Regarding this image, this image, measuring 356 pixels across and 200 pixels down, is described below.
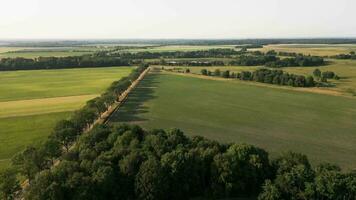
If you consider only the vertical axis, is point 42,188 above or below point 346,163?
above

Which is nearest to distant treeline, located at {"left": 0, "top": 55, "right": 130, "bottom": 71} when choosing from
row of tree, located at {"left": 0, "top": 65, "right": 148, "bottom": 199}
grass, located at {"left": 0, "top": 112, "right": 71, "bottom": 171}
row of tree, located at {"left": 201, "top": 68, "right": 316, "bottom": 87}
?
row of tree, located at {"left": 201, "top": 68, "right": 316, "bottom": 87}

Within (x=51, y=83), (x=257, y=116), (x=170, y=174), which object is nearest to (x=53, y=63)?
(x=51, y=83)

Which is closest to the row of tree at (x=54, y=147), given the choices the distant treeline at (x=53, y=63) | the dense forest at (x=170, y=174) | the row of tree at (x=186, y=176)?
the dense forest at (x=170, y=174)

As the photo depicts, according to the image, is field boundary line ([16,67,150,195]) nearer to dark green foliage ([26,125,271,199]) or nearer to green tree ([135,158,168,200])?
dark green foliage ([26,125,271,199])

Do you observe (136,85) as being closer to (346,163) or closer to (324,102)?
(324,102)

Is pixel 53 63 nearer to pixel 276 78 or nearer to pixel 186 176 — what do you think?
pixel 276 78

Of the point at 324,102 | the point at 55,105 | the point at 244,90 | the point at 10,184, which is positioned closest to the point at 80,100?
the point at 55,105

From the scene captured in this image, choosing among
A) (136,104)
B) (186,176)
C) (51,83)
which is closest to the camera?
(186,176)
